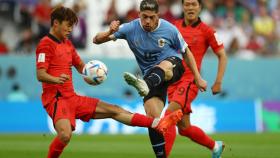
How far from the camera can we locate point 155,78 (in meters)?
10.6

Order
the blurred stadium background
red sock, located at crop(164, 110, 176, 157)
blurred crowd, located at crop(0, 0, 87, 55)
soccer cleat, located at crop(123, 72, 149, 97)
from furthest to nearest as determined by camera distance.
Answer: blurred crowd, located at crop(0, 0, 87, 55), the blurred stadium background, red sock, located at crop(164, 110, 176, 157), soccer cleat, located at crop(123, 72, 149, 97)

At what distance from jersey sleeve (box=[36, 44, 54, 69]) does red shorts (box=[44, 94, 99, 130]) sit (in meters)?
0.52

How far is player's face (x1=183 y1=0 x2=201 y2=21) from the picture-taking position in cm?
1225

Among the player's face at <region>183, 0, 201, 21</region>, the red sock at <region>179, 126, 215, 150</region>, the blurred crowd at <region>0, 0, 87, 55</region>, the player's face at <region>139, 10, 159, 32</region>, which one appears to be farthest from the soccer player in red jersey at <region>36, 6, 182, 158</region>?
the blurred crowd at <region>0, 0, 87, 55</region>

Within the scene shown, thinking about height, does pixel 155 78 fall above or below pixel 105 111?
above

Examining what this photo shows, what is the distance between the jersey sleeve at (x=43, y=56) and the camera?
1037cm

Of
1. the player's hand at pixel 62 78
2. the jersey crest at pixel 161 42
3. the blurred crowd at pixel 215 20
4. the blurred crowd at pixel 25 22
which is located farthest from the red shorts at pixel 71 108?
the blurred crowd at pixel 25 22

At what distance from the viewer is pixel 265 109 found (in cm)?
2184

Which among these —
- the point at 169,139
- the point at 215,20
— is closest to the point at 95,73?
the point at 169,139

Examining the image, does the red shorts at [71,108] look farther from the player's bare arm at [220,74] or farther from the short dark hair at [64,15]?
the player's bare arm at [220,74]

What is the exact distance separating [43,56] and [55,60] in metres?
0.24

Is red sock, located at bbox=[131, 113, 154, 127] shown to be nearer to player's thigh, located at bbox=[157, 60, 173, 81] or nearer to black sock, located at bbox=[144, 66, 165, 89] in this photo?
black sock, located at bbox=[144, 66, 165, 89]

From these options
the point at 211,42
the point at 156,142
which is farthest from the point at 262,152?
the point at 156,142

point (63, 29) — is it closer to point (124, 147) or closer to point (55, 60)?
point (55, 60)
